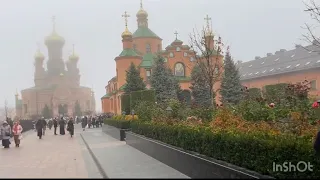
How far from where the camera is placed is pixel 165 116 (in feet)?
59.9

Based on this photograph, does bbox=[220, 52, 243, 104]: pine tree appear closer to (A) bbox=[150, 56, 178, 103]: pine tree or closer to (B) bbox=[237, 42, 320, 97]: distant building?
(B) bbox=[237, 42, 320, 97]: distant building

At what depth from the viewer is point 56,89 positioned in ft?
290

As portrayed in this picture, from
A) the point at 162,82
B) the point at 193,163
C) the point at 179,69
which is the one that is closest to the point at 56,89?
the point at 179,69

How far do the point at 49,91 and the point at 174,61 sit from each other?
132ft

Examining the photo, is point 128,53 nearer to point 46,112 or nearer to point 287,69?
point 287,69

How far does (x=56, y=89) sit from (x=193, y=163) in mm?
81682

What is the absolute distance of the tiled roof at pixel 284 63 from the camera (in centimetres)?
5189

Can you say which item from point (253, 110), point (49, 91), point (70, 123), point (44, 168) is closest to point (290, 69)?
Result: point (70, 123)

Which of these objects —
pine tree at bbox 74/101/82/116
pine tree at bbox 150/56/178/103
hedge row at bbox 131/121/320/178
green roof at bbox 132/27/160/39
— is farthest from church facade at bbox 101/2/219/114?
hedge row at bbox 131/121/320/178

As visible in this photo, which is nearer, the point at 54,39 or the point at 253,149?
the point at 253,149

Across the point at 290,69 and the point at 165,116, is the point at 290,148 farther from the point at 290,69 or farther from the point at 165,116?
the point at 290,69

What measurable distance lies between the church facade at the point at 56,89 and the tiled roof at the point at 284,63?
36.5 metres

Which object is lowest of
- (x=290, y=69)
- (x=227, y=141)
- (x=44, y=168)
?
(x=44, y=168)

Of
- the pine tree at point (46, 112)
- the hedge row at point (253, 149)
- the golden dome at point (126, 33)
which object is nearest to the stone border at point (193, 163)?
the hedge row at point (253, 149)
